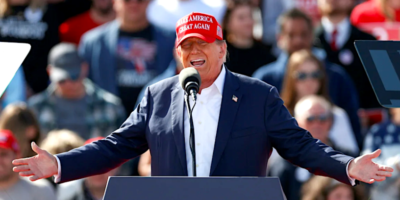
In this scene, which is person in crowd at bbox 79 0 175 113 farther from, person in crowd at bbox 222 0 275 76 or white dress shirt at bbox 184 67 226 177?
white dress shirt at bbox 184 67 226 177

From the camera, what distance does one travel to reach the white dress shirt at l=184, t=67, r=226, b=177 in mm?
4051

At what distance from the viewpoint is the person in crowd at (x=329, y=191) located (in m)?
5.91

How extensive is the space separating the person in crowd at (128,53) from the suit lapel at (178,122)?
344cm

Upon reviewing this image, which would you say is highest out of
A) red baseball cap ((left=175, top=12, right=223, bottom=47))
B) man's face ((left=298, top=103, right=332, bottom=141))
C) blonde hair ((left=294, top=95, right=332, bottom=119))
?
red baseball cap ((left=175, top=12, right=223, bottom=47))

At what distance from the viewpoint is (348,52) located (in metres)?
7.80

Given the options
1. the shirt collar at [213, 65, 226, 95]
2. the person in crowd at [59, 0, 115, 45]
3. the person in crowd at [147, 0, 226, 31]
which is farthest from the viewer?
the person in crowd at [59, 0, 115, 45]

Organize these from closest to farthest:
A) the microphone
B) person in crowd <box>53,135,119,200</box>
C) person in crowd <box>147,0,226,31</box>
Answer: the microphone → person in crowd <box>53,135,119,200</box> → person in crowd <box>147,0,226,31</box>

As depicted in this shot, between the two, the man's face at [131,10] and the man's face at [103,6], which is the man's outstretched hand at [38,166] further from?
the man's face at [103,6]

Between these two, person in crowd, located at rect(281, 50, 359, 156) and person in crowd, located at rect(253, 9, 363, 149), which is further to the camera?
person in crowd, located at rect(253, 9, 363, 149)

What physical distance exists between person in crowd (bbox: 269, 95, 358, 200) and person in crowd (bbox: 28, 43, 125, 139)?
6.09ft

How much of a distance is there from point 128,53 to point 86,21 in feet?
3.04

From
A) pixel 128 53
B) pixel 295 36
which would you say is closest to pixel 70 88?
pixel 128 53

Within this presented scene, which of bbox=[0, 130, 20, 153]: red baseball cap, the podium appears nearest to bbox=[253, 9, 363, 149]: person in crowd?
bbox=[0, 130, 20, 153]: red baseball cap

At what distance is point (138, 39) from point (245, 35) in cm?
117
